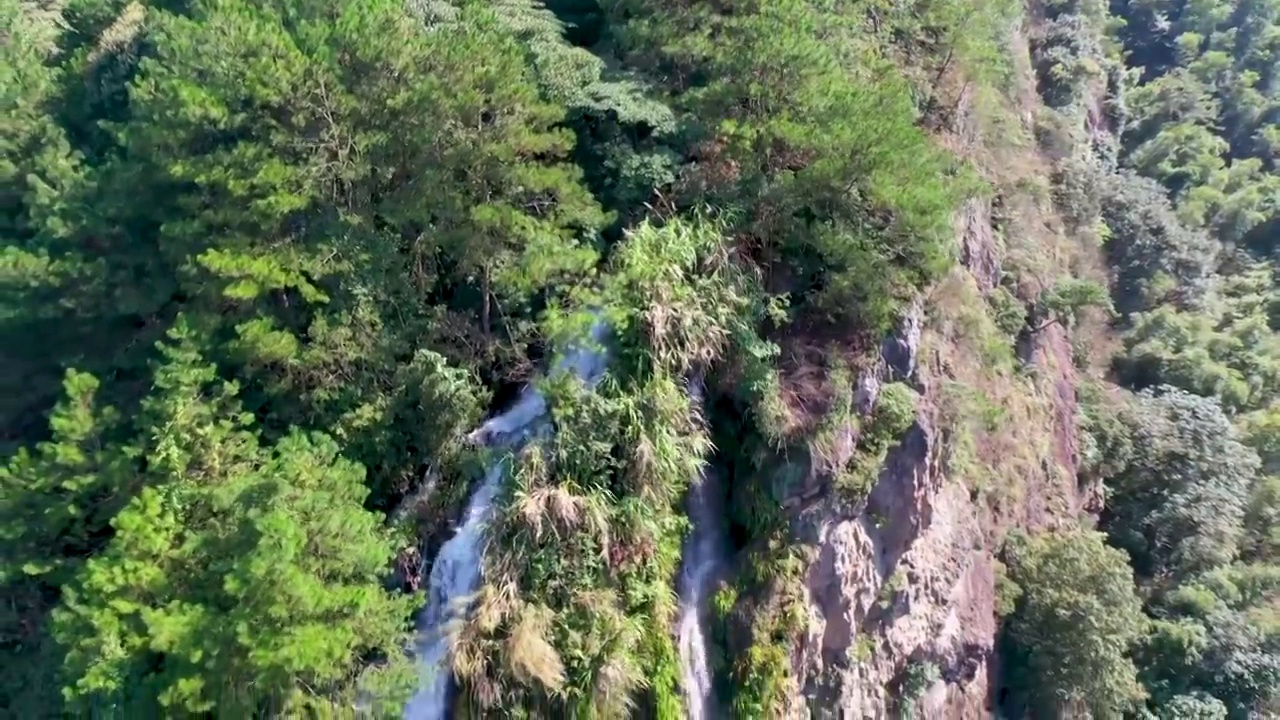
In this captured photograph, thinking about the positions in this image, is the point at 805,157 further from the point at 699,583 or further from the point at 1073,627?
the point at 1073,627

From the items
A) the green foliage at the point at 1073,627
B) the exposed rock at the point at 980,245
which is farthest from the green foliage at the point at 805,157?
the green foliage at the point at 1073,627

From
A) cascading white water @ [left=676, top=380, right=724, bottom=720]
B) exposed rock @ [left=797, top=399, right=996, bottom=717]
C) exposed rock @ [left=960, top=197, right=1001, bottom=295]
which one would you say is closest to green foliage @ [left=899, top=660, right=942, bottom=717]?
exposed rock @ [left=797, top=399, right=996, bottom=717]

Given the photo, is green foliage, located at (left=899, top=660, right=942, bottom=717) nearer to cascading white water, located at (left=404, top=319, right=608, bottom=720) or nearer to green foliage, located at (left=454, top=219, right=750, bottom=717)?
green foliage, located at (left=454, top=219, right=750, bottom=717)

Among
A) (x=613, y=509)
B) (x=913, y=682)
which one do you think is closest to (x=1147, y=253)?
(x=913, y=682)

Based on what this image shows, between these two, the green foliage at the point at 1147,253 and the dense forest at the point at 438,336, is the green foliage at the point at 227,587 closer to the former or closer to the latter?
the dense forest at the point at 438,336

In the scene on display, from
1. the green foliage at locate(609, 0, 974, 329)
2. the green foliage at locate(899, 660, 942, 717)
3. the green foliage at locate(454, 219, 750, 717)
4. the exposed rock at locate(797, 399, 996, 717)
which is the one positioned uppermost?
the green foliage at locate(609, 0, 974, 329)

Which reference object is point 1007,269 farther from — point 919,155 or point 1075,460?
point 919,155
